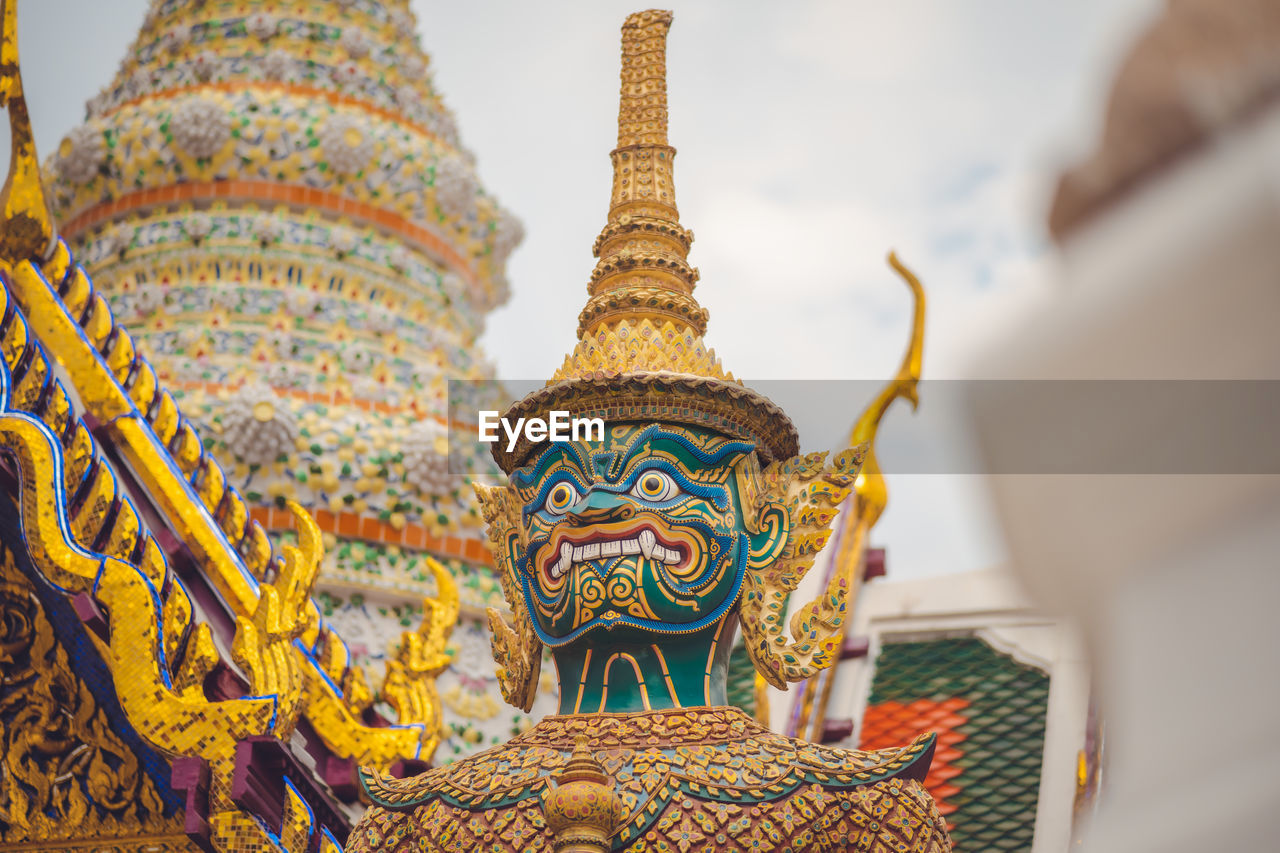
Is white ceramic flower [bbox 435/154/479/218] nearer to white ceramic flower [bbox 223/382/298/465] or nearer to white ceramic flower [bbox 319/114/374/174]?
white ceramic flower [bbox 319/114/374/174]

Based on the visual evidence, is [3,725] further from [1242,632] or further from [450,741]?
[1242,632]

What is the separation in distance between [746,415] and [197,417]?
397cm

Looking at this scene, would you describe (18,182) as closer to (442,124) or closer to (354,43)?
(354,43)

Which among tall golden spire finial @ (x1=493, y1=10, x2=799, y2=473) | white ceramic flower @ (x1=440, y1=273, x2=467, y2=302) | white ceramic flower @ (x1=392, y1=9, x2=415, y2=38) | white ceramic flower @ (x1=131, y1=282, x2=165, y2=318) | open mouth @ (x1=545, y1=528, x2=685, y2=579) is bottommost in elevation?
open mouth @ (x1=545, y1=528, x2=685, y2=579)

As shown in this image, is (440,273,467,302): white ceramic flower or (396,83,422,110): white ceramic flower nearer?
(440,273,467,302): white ceramic flower

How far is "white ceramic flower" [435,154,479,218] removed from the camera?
7.65 m

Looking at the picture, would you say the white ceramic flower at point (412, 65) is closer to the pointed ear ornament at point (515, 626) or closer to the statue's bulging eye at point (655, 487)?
the pointed ear ornament at point (515, 626)

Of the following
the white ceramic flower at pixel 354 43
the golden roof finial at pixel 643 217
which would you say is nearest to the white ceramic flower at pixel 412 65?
the white ceramic flower at pixel 354 43

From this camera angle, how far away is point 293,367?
6930 millimetres

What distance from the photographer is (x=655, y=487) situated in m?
3.12

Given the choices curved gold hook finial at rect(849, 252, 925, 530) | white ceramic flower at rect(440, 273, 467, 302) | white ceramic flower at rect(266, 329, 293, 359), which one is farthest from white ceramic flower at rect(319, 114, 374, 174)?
curved gold hook finial at rect(849, 252, 925, 530)

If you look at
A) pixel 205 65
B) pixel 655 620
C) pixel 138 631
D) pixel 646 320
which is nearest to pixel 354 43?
pixel 205 65

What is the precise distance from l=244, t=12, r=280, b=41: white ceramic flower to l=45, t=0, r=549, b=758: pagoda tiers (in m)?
0.01

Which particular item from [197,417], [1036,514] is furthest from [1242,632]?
[197,417]
